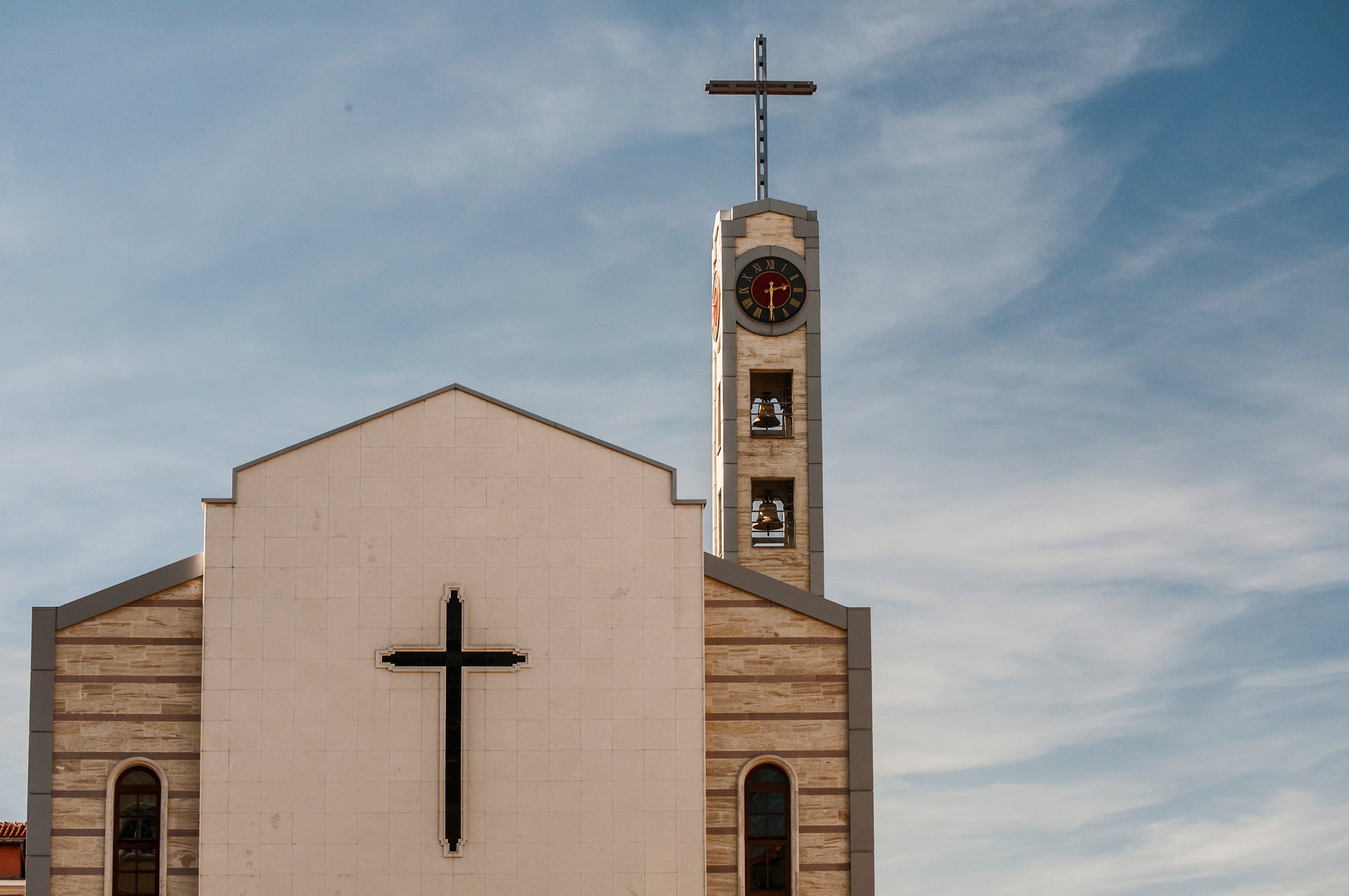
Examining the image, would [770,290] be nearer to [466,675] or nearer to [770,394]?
[770,394]

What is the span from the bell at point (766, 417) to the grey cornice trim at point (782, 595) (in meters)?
8.91

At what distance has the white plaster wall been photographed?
3042 centimetres

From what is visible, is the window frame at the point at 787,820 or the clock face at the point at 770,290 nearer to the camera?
the window frame at the point at 787,820

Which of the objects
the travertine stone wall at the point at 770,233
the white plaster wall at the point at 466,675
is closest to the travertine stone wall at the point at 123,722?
the white plaster wall at the point at 466,675

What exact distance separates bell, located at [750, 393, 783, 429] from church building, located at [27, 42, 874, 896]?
29.3 ft

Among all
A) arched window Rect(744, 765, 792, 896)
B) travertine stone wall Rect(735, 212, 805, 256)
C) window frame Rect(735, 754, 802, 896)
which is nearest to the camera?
window frame Rect(735, 754, 802, 896)

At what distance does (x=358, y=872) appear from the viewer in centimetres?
3030

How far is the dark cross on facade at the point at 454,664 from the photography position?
30641mm

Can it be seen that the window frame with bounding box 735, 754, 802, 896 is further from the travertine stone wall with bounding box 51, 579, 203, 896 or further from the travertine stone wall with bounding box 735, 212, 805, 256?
the travertine stone wall with bounding box 735, 212, 805, 256

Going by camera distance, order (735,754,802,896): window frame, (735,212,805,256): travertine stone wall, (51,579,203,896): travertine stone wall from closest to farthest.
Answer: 1. (51,579,203,896): travertine stone wall
2. (735,754,802,896): window frame
3. (735,212,805,256): travertine stone wall

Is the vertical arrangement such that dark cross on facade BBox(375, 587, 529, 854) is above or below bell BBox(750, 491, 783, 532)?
below

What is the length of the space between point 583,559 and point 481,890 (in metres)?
6.28

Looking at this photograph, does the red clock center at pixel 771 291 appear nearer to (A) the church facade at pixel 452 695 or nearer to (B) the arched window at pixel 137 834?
(A) the church facade at pixel 452 695

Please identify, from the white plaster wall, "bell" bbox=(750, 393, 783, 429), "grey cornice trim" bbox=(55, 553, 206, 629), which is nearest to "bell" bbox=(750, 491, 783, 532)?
"bell" bbox=(750, 393, 783, 429)
